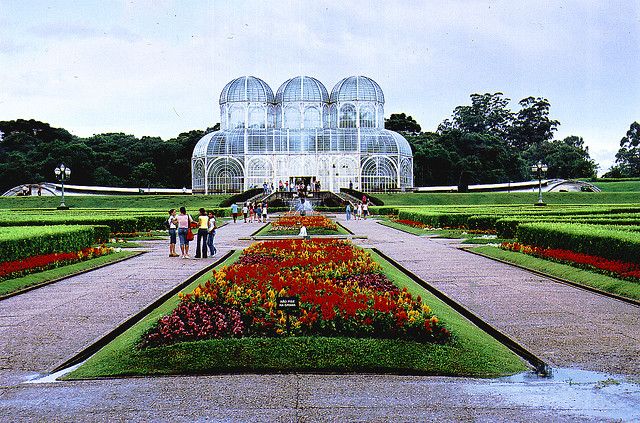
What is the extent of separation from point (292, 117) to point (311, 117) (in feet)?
7.27

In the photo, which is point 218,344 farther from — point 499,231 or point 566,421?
point 499,231

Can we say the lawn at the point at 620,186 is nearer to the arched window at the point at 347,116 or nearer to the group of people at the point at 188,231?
the arched window at the point at 347,116

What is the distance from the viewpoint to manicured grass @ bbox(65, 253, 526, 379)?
814 cm

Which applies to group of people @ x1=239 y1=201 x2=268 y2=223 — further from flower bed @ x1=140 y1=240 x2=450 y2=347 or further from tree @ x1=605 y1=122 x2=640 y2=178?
Result: tree @ x1=605 y1=122 x2=640 y2=178

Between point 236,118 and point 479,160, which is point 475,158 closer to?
point 479,160

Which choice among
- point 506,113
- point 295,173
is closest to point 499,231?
point 295,173

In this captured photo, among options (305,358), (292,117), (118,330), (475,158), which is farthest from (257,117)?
(305,358)

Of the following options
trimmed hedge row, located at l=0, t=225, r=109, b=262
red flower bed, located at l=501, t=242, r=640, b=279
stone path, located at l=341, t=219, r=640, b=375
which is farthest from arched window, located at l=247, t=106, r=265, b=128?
stone path, located at l=341, t=219, r=640, b=375

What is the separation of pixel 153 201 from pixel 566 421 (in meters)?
58.8

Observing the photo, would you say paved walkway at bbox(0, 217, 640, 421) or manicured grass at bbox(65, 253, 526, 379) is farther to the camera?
manicured grass at bbox(65, 253, 526, 379)

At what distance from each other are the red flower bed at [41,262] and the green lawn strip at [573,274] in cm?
1203

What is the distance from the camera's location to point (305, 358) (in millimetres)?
8352

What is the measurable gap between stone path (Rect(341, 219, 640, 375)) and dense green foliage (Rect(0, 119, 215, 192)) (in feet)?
237

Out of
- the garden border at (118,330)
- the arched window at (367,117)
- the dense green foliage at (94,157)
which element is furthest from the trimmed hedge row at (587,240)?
the dense green foliage at (94,157)
